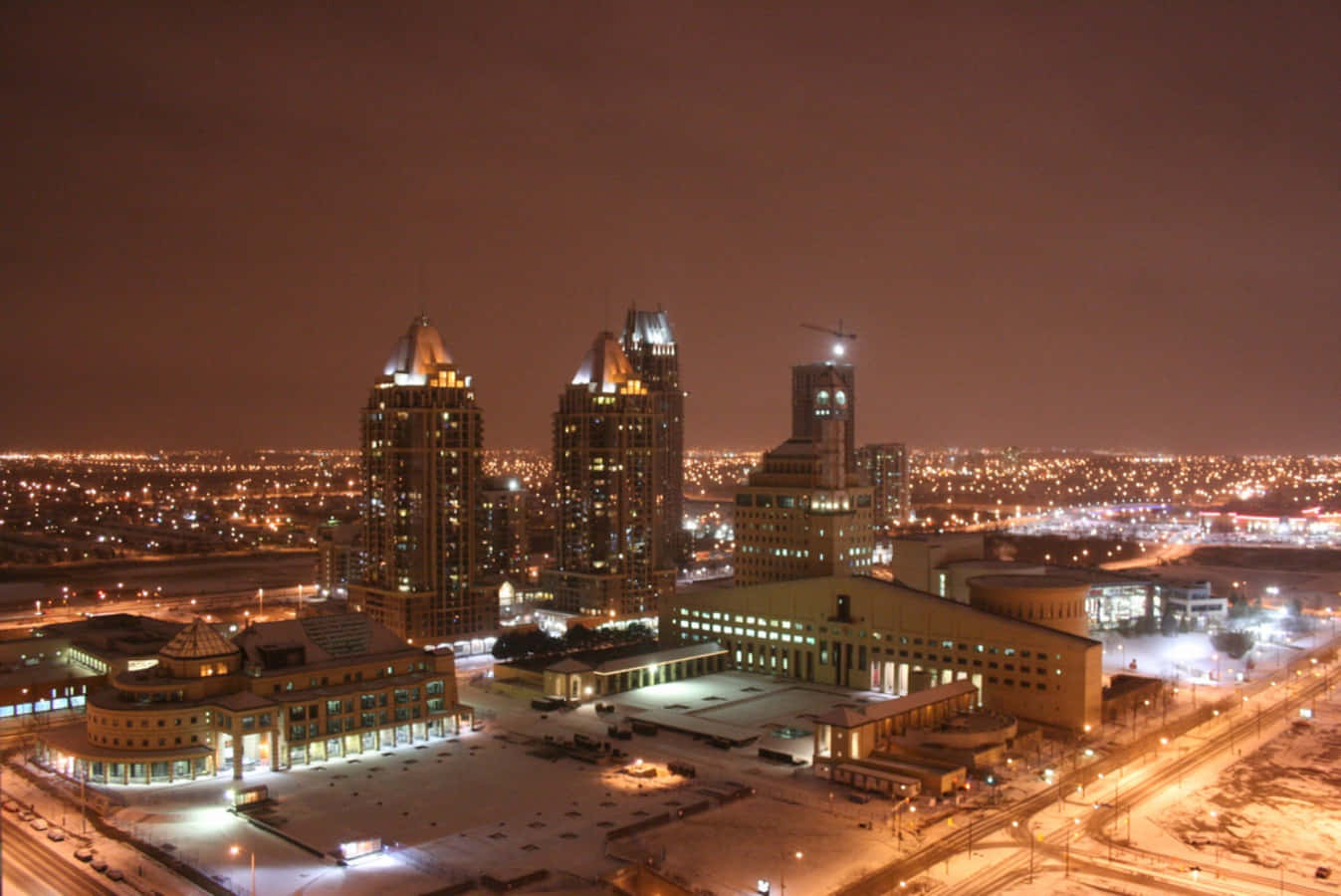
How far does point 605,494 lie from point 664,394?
129ft

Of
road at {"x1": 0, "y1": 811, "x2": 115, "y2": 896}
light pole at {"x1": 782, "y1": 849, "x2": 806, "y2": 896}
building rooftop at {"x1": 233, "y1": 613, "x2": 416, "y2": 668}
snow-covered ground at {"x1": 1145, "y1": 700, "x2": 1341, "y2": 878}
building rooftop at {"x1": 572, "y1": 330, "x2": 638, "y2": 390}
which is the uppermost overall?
building rooftop at {"x1": 572, "y1": 330, "x2": 638, "y2": 390}

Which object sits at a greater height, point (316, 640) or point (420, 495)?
point (420, 495)

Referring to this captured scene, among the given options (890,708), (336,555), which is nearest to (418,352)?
(336,555)

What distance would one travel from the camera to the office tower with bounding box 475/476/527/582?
4161 inches

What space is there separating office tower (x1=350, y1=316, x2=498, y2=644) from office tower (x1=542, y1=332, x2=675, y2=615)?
11.0 metres

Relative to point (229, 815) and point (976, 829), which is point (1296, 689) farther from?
point (229, 815)

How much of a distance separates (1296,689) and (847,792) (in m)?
40.0

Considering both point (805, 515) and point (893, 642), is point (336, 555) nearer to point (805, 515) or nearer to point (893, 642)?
point (805, 515)

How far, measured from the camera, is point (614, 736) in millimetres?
61000

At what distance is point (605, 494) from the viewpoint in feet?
322

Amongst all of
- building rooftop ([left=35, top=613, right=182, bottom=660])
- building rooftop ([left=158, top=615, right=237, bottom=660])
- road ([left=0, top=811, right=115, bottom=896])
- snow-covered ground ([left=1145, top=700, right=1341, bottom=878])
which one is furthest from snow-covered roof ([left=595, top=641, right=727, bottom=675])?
road ([left=0, top=811, right=115, bottom=896])

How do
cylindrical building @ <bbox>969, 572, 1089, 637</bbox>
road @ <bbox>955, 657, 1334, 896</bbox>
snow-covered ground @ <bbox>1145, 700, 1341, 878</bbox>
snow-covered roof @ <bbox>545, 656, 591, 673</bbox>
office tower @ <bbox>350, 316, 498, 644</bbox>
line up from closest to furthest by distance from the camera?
1. road @ <bbox>955, 657, 1334, 896</bbox>
2. snow-covered ground @ <bbox>1145, 700, 1341, 878</bbox>
3. snow-covered roof @ <bbox>545, 656, 591, 673</bbox>
4. cylindrical building @ <bbox>969, 572, 1089, 637</bbox>
5. office tower @ <bbox>350, 316, 498, 644</bbox>

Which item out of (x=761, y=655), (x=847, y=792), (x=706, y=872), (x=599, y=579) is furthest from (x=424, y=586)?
(x=706, y=872)

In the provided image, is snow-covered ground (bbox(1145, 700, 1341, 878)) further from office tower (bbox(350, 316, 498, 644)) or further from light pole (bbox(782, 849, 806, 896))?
office tower (bbox(350, 316, 498, 644))
